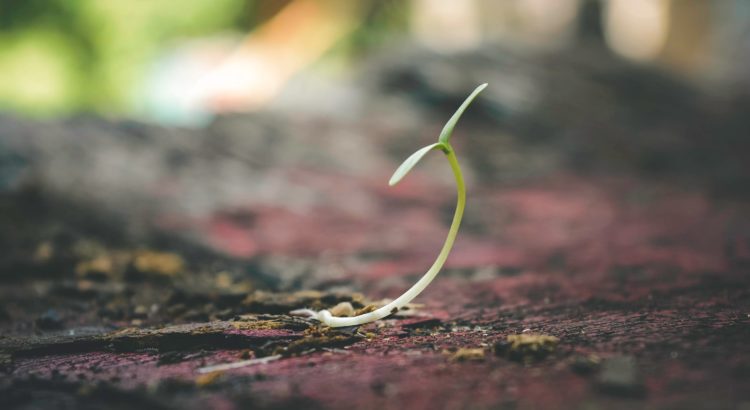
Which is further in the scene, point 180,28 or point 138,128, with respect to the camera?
point 180,28

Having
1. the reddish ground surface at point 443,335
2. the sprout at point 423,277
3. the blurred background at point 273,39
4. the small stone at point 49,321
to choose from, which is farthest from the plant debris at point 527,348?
the blurred background at point 273,39

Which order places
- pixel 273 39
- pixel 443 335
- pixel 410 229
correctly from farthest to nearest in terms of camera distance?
1. pixel 273 39
2. pixel 410 229
3. pixel 443 335

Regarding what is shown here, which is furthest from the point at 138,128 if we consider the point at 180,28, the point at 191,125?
the point at 180,28

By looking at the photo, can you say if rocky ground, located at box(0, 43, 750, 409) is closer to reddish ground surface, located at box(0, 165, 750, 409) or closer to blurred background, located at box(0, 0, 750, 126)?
reddish ground surface, located at box(0, 165, 750, 409)

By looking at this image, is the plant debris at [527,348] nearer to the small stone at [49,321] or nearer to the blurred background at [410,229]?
the blurred background at [410,229]

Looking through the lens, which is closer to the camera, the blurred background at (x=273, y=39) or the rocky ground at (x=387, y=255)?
the rocky ground at (x=387, y=255)

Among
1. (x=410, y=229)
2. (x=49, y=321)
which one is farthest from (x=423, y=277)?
(x=410, y=229)

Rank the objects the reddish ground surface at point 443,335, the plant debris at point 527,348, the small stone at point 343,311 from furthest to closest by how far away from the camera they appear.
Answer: the small stone at point 343,311 → the plant debris at point 527,348 → the reddish ground surface at point 443,335

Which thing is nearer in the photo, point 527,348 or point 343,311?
point 527,348

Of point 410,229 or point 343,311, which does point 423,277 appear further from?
point 410,229

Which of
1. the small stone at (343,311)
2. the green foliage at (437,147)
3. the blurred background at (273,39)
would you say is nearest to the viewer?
the green foliage at (437,147)

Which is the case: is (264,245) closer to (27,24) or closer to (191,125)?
(191,125)
